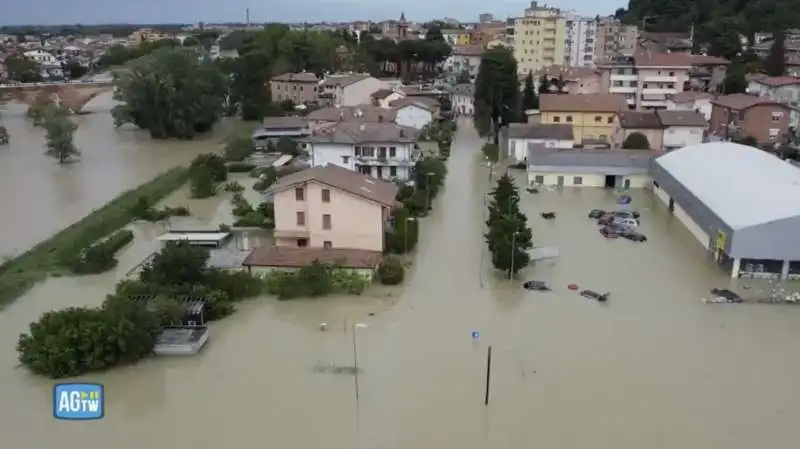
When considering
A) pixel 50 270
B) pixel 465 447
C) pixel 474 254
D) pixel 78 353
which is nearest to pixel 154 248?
pixel 50 270

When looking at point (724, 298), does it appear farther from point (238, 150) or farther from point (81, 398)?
point (238, 150)

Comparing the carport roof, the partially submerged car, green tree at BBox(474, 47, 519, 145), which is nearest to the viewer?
the partially submerged car

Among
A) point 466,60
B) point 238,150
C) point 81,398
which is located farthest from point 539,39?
point 81,398

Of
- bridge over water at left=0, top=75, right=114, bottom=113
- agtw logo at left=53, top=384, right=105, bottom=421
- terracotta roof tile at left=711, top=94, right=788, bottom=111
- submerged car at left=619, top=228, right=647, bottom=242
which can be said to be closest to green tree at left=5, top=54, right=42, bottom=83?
bridge over water at left=0, top=75, right=114, bottom=113

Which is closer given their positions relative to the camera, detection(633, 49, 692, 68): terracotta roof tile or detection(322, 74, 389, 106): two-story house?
detection(633, 49, 692, 68): terracotta roof tile

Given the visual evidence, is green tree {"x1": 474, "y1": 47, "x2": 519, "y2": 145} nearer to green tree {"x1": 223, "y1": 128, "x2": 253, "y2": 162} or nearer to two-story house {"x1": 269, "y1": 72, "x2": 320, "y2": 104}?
green tree {"x1": 223, "y1": 128, "x2": 253, "y2": 162}

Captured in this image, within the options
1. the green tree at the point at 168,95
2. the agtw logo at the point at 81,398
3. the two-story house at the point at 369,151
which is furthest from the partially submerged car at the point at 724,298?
the green tree at the point at 168,95

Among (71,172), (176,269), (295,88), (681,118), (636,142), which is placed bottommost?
(71,172)
